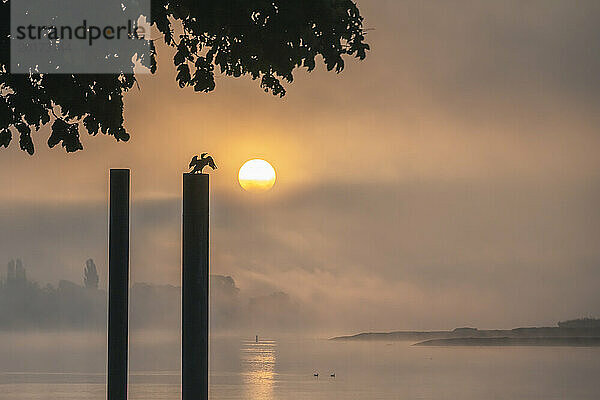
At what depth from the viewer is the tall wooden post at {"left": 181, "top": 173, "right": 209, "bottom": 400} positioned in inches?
470

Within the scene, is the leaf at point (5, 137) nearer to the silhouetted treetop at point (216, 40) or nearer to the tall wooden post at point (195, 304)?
the silhouetted treetop at point (216, 40)

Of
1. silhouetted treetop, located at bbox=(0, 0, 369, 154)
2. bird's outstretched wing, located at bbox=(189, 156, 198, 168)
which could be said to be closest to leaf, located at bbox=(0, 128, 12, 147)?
silhouetted treetop, located at bbox=(0, 0, 369, 154)

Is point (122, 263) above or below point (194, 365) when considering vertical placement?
above

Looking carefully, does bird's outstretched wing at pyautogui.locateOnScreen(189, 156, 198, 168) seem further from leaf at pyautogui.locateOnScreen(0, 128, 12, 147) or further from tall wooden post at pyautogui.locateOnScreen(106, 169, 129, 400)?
leaf at pyautogui.locateOnScreen(0, 128, 12, 147)

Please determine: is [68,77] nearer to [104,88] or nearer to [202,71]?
[104,88]

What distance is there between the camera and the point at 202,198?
12.1 metres

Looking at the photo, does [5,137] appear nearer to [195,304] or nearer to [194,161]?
[194,161]

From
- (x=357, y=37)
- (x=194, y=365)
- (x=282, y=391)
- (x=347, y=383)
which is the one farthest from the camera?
(x=347, y=383)

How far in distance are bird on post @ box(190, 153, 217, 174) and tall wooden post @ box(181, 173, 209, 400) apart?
1.48ft

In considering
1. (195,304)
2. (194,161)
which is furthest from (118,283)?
(194,161)

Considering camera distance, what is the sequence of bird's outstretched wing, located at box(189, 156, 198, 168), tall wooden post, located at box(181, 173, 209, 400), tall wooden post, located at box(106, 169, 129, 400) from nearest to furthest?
tall wooden post, located at box(181, 173, 209, 400)
bird's outstretched wing, located at box(189, 156, 198, 168)
tall wooden post, located at box(106, 169, 129, 400)

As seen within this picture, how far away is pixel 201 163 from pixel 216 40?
5.84 feet

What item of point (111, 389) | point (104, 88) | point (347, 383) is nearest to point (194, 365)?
point (111, 389)

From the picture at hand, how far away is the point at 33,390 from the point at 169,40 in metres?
158
